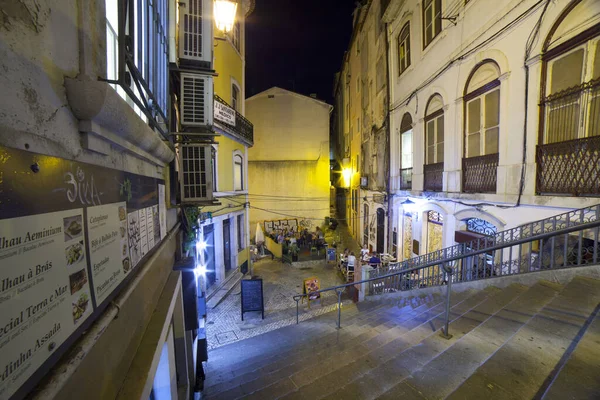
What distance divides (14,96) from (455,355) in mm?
4751

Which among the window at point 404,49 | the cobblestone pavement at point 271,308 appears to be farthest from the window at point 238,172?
the window at point 404,49

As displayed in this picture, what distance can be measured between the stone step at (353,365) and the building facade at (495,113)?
9.03ft

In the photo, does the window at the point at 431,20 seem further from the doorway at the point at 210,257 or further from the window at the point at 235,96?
the doorway at the point at 210,257

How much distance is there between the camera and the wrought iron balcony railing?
36.0 feet

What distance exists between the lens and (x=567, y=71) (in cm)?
507

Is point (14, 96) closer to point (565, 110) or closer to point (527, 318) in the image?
point (527, 318)

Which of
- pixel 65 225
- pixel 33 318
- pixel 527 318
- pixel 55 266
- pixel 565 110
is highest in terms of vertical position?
pixel 565 110

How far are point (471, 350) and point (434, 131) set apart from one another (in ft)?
25.7

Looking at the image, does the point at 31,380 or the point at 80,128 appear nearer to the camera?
the point at 31,380

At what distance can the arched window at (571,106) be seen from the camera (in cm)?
463

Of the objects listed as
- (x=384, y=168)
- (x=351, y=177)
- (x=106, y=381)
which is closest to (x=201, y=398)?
(x=106, y=381)

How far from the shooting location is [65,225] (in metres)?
1.23

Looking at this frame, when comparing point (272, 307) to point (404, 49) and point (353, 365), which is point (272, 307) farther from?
point (404, 49)

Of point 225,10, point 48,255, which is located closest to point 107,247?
point 48,255
